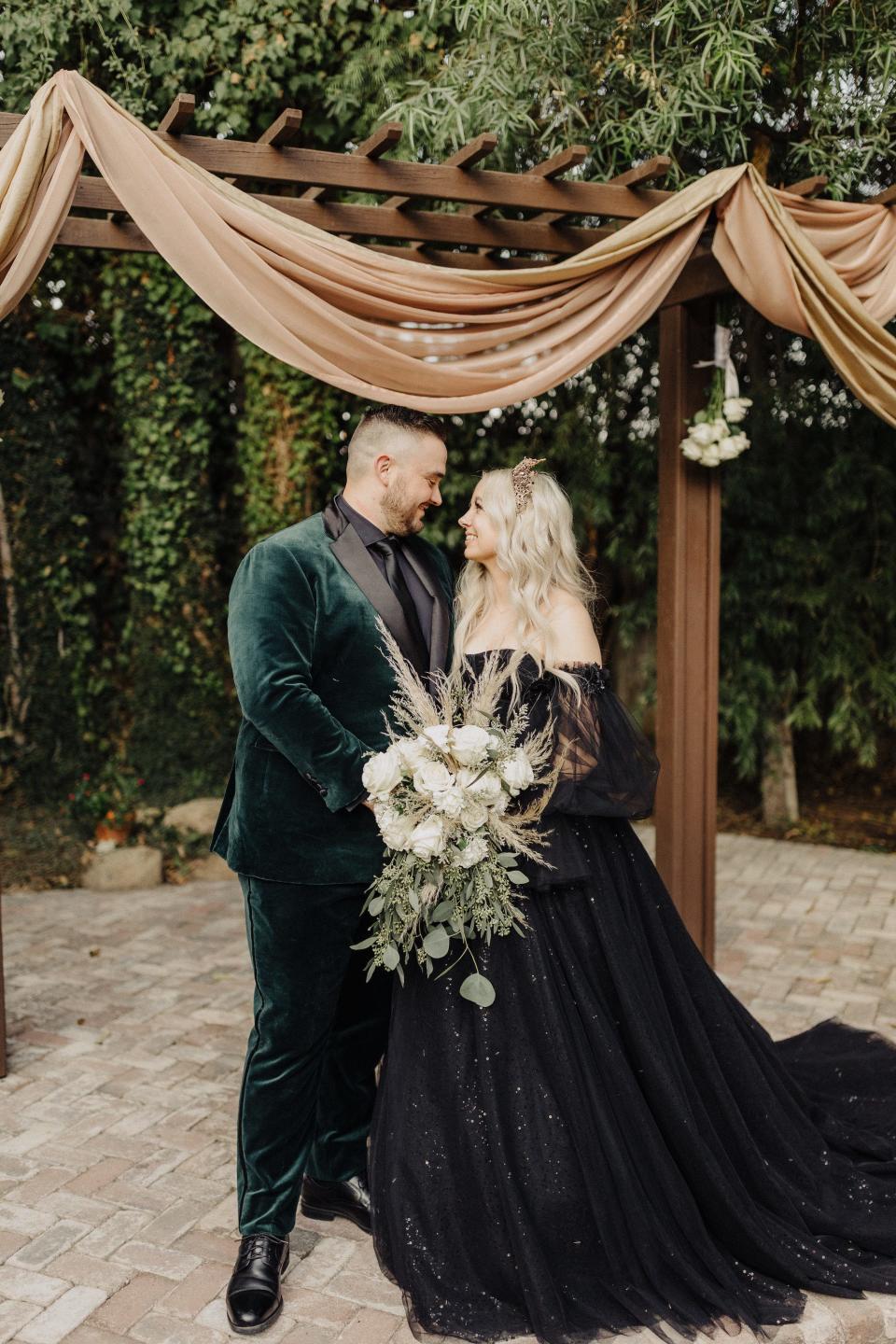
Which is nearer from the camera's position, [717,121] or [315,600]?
[315,600]

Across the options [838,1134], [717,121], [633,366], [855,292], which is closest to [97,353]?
[633,366]

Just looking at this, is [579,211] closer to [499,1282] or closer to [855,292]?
[855,292]

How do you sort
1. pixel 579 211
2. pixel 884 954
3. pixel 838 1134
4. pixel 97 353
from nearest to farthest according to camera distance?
1. pixel 838 1134
2. pixel 579 211
3. pixel 884 954
4. pixel 97 353

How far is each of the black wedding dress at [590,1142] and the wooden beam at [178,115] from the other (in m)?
1.56

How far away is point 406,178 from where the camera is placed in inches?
128

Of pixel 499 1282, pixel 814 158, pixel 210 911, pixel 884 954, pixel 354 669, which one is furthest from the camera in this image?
pixel 210 911

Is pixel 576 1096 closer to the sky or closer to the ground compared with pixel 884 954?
closer to the sky

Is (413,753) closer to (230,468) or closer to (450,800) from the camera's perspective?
(450,800)

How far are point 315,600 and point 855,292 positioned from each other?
7.53 ft

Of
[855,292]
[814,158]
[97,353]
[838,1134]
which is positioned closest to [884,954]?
[838,1134]

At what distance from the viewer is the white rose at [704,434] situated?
418 centimetres

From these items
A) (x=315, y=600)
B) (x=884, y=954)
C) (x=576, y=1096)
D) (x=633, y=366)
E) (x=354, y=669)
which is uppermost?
(x=633, y=366)

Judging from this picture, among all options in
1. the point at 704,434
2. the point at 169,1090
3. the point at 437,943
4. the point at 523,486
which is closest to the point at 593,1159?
the point at 437,943

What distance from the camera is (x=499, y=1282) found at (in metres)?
2.56
